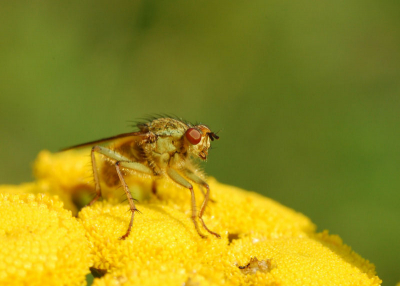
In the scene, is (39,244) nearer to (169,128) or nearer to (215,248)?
(215,248)

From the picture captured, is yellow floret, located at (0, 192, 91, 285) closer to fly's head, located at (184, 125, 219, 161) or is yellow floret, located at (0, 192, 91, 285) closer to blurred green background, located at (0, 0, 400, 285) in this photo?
fly's head, located at (184, 125, 219, 161)

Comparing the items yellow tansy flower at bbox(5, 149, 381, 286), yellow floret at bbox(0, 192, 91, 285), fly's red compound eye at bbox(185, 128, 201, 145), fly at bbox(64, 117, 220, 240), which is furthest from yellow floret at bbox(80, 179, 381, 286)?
fly's red compound eye at bbox(185, 128, 201, 145)

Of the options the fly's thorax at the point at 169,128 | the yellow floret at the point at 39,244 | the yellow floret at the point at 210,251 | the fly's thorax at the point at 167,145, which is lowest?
the yellow floret at the point at 39,244

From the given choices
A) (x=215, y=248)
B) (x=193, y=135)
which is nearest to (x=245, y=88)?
(x=193, y=135)

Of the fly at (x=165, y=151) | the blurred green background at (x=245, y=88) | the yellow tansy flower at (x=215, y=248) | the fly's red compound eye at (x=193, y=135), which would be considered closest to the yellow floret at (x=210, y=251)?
the yellow tansy flower at (x=215, y=248)

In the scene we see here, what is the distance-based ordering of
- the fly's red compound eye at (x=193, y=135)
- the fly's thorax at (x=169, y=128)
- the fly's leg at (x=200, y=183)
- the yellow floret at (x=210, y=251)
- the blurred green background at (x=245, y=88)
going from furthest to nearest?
the blurred green background at (x=245, y=88) → the fly's thorax at (x=169, y=128) → the fly's red compound eye at (x=193, y=135) → the fly's leg at (x=200, y=183) → the yellow floret at (x=210, y=251)

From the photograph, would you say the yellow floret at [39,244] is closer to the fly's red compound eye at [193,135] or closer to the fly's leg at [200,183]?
the fly's leg at [200,183]
